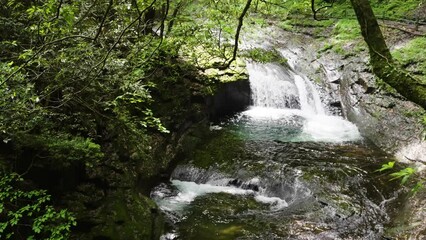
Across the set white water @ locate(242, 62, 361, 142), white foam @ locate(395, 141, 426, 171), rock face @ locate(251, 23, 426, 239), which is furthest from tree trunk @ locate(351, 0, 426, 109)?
white water @ locate(242, 62, 361, 142)

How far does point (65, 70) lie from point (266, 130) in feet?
25.1

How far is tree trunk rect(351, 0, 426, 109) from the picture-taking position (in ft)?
8.43

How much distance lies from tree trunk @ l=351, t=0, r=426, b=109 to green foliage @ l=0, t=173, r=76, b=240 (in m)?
3.51

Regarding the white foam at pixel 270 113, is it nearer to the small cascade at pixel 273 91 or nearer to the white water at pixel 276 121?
the white water at pixel 276 121

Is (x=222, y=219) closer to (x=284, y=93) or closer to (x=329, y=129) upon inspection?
(x=329, y=129)

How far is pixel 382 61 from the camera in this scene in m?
2.66

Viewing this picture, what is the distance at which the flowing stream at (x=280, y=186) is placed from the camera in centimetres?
612

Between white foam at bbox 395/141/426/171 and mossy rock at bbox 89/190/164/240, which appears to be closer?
mossy rock at bbox 89/190/164/240

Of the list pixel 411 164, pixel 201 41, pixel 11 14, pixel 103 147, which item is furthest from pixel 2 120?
pixel 411 164

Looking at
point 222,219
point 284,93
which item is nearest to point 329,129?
point 284,93

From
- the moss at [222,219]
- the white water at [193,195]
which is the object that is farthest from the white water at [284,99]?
the moss at [222,219]

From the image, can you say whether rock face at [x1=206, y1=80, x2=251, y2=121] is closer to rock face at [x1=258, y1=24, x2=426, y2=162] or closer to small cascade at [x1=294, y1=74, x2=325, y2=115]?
small cascade at [x1=294, y1=74, x2=325, y2=115]

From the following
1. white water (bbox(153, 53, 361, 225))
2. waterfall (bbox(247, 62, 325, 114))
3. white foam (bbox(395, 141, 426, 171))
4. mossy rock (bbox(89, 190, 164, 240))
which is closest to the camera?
mossy rock (bbox(89, 190, 164, 240))

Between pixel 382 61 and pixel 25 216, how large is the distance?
13.7 feet
